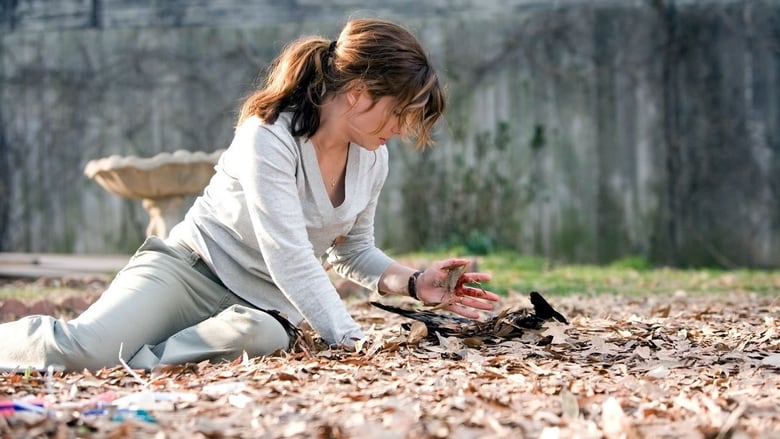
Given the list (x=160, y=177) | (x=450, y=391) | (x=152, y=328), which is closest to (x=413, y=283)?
(x=152, y=328)

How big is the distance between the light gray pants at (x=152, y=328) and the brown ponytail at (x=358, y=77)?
580 millimetres

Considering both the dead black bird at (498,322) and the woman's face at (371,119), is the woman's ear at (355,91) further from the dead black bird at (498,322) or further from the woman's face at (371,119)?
the dead black bird at (498,322)

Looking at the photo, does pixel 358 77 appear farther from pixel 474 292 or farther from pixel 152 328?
pixel 152 328

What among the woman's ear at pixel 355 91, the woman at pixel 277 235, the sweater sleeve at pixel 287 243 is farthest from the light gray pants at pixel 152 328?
the woman's ear at pixel 355 91

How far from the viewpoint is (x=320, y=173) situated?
10.7 ft

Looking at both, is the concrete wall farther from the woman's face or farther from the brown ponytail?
the woman's face

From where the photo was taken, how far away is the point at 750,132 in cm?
875

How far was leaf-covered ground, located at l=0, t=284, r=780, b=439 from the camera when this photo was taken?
2.09 meters

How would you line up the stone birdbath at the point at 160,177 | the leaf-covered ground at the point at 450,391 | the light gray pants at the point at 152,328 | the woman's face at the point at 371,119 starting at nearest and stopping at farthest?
the leaf-covered ground at the point at 450,391
the light gray pants at the point at 152,328
the woman's face at the point at 371,119
the stone birdbath at the point at 160,177

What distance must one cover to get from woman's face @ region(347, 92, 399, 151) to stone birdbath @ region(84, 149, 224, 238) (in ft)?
11.7

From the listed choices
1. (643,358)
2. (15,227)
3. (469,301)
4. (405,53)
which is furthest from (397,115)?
(15,227)

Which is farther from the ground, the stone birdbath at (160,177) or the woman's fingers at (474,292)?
the stone birdbath at (160,177)

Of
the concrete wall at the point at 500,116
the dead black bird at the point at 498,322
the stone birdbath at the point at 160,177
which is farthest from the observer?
the concrete wall at the point at 500,116

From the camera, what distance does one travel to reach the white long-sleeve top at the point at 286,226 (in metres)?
3.07
